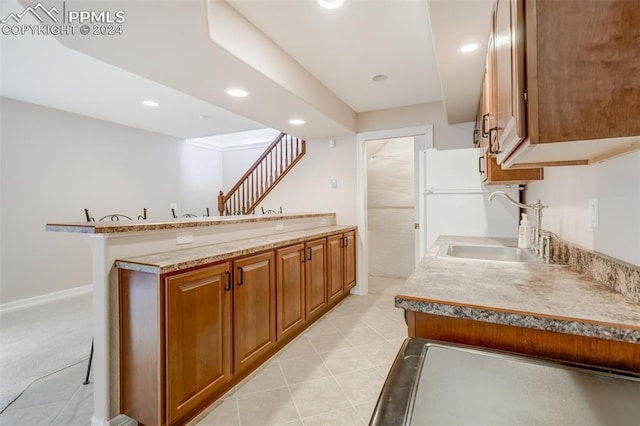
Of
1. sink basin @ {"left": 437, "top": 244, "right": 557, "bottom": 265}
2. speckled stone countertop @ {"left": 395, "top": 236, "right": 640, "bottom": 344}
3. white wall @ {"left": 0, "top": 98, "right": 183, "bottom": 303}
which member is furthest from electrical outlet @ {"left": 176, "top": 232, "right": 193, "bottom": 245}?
white wall @ {"left": 0, "top": 98, "right": 183, "bottom": 303}

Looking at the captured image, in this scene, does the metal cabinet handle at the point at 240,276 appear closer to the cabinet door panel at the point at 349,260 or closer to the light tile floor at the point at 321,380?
the light tile floor at the point at 321,380

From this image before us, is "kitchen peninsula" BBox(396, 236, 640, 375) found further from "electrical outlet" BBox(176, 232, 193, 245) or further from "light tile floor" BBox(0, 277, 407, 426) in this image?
"electrical outlet" BBox(176, 232, 193, 245)

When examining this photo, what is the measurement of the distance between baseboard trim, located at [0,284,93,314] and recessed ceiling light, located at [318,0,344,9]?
459 cm

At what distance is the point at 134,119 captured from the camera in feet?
14.4

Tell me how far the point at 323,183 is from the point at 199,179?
3.26m

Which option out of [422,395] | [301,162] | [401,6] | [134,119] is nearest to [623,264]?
[422,395]

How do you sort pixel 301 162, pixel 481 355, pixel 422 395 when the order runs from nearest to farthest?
pixel 422 395 < pixel 481 355 < pixel 301 162

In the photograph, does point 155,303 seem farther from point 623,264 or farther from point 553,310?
point 623,264

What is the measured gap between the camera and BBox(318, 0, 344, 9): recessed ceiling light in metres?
1.82

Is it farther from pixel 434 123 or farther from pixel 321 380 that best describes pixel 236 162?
pixel 321 380

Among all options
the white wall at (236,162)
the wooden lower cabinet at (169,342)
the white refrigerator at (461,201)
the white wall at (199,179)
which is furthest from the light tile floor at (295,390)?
the white wall at (236,162)

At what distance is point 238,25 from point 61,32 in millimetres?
947

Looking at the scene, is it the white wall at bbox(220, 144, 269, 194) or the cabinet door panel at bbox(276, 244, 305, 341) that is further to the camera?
the white wall at bbox(220, 144, 269, 194)

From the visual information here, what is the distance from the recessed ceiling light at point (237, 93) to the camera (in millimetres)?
2445
